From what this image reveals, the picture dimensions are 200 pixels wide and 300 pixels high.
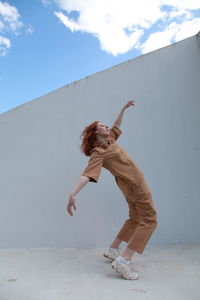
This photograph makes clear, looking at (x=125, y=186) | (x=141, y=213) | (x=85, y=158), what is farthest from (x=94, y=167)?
(x=85, y=158)

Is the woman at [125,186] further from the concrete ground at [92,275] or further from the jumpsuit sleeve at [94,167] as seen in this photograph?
the concrete ground at [92,275]

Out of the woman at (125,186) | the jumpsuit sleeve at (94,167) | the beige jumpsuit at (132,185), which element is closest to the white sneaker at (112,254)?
the woman at (125,186)

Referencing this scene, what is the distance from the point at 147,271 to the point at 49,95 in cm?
152

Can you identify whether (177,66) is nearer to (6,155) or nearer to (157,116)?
(157,116)

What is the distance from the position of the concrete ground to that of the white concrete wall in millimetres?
151

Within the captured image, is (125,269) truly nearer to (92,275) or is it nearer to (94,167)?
(92,275)

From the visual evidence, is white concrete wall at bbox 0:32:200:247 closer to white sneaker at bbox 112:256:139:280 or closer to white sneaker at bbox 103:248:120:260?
white sneaker at bbox 103:248:120:260

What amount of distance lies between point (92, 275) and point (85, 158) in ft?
2.91

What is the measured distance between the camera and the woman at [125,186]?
1.35 m

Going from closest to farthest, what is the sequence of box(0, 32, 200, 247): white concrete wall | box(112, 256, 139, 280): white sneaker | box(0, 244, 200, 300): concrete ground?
box(0, 244, 200, 300): concrete ground → box(112, 256, 139, 280): white sneaker → box(0, 32, 200, 247): white concrete wall

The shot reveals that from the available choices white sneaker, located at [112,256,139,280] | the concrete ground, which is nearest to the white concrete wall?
the concrete ground

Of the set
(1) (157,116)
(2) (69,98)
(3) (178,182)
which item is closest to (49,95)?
(2) (69,98)

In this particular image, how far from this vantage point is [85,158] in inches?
80.3

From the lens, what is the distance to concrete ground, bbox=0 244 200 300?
1.12 m
